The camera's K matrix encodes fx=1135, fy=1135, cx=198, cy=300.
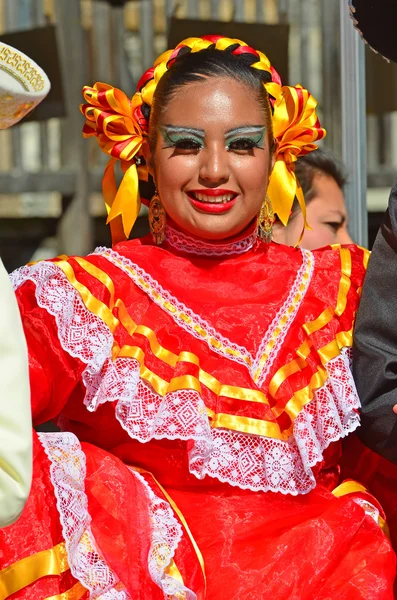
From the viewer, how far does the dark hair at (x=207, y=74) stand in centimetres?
248

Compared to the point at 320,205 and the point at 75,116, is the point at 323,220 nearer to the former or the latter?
the point at 320,205

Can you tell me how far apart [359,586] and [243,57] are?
117 cm

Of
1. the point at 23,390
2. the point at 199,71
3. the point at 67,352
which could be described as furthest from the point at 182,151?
the point at 23,390

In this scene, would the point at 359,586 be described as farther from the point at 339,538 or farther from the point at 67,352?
the point at 67,352

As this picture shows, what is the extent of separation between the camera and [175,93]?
8.16ft

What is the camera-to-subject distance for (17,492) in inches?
59.5

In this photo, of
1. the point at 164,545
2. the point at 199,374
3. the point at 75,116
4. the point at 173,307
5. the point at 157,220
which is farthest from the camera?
the point at 75,116

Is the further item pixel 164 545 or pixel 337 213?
pixel 337 213

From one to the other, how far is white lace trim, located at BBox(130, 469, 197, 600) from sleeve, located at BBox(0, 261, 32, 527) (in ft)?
1.79

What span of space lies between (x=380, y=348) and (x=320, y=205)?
1.09 meters

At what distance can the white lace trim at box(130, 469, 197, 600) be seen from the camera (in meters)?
2.01

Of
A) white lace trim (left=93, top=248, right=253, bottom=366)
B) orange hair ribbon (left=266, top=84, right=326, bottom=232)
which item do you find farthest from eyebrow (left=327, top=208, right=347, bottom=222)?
white lace trim (left=93, top=248, right=253, bottom=366)

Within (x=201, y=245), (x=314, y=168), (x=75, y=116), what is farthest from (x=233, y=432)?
(x=75, y=116)

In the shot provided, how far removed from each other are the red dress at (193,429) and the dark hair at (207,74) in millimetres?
303
